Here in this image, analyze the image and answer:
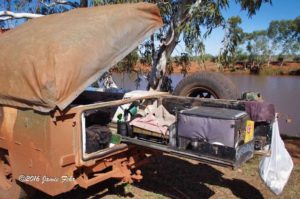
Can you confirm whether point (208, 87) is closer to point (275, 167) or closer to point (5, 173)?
point (275, 167)

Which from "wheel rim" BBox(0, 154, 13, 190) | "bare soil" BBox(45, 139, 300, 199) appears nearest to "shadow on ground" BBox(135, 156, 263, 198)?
"bare soil" BBox(45, 139, 300, 199)

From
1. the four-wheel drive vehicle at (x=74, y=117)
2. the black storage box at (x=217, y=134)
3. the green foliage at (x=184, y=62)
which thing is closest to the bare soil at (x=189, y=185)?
the four-wheel drive vehicle at (x=74, y=117)

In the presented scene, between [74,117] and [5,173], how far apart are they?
1.53 m

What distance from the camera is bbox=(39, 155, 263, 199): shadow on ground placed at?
5.22m

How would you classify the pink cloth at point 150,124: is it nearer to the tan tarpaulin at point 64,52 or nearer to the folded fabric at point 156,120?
the folded fabric at point 156,120

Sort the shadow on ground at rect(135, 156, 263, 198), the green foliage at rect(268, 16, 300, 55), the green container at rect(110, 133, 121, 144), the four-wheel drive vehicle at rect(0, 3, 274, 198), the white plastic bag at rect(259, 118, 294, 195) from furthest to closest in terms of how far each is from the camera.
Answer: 1. the green foliage at rect(268, 16, 300, 55)
2. the shadow on ground at rect(135, 156, 263, 198)
3. the green container at rect(110, 133, 121, 144)
4. the white plastic bag at rect(259, 118, 294, 195)
5. the four-wheel drive vehicle at rect(0, 3, 274, 198)

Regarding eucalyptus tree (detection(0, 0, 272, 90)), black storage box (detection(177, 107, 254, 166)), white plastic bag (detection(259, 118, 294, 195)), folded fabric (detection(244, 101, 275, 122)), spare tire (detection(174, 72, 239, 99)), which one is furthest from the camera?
eucalyptus tree (detection(0, 0, 272, 90))

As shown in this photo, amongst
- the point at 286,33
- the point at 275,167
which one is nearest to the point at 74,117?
the point at 275,167

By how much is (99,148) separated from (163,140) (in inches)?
28.8

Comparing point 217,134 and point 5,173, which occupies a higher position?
point 217,134

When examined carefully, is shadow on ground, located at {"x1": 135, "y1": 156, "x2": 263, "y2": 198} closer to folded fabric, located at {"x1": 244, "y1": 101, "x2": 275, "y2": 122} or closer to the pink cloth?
the pink cloth

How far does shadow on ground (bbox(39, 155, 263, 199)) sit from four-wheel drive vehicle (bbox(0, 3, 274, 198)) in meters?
0.73

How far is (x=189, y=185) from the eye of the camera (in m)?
5.57

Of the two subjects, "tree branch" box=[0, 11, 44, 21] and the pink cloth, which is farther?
"tree branch" box=[0, 11, 44, 21]
